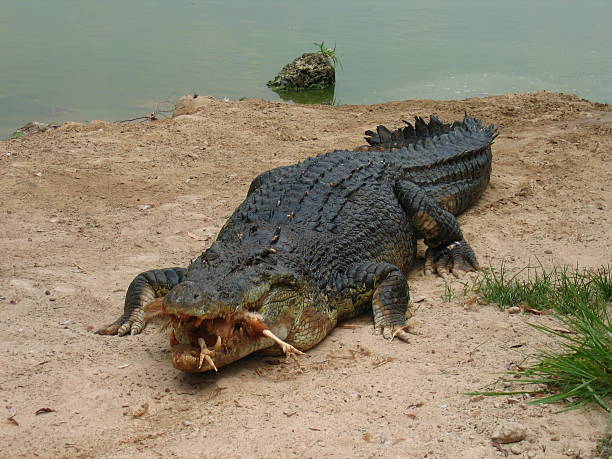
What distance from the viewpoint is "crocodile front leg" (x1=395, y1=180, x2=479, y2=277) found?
5641mm

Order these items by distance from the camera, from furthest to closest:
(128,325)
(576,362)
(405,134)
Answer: (405,134)
(128,325)
(576,362)

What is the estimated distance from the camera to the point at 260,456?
294cm

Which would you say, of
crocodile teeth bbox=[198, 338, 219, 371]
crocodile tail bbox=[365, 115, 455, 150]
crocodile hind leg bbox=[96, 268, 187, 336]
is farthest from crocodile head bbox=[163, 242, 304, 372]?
crocodile tail bbox=[365, 115, 455, 150]

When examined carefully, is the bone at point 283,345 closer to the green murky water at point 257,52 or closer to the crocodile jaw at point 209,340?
the crocodile jaw at point 209,340

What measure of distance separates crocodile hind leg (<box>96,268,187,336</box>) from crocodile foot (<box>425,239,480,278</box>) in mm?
2170

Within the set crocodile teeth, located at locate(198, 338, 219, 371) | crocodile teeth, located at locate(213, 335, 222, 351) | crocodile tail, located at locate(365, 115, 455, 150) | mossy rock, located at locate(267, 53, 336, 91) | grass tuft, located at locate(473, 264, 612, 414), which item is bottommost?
crocodile teeth, located at locate(198, 338, 219, 371)

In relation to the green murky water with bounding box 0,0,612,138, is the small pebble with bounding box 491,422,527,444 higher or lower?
lower

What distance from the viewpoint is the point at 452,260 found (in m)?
5.55

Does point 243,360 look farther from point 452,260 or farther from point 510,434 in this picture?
point 452,260

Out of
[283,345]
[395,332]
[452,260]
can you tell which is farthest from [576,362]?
[452,260]

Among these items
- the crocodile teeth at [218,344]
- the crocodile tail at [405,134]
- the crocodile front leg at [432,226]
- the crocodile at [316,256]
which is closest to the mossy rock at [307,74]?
the crocodile tail at [405,134]

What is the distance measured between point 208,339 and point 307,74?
33.1 ft

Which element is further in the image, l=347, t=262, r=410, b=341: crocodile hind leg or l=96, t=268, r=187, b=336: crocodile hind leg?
l=347, t=262, r=410, b=341: crocodile hind leg

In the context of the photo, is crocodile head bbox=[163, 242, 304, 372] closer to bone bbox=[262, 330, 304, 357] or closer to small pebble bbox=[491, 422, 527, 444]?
bone bbox=[262, 330, 304, 357]
